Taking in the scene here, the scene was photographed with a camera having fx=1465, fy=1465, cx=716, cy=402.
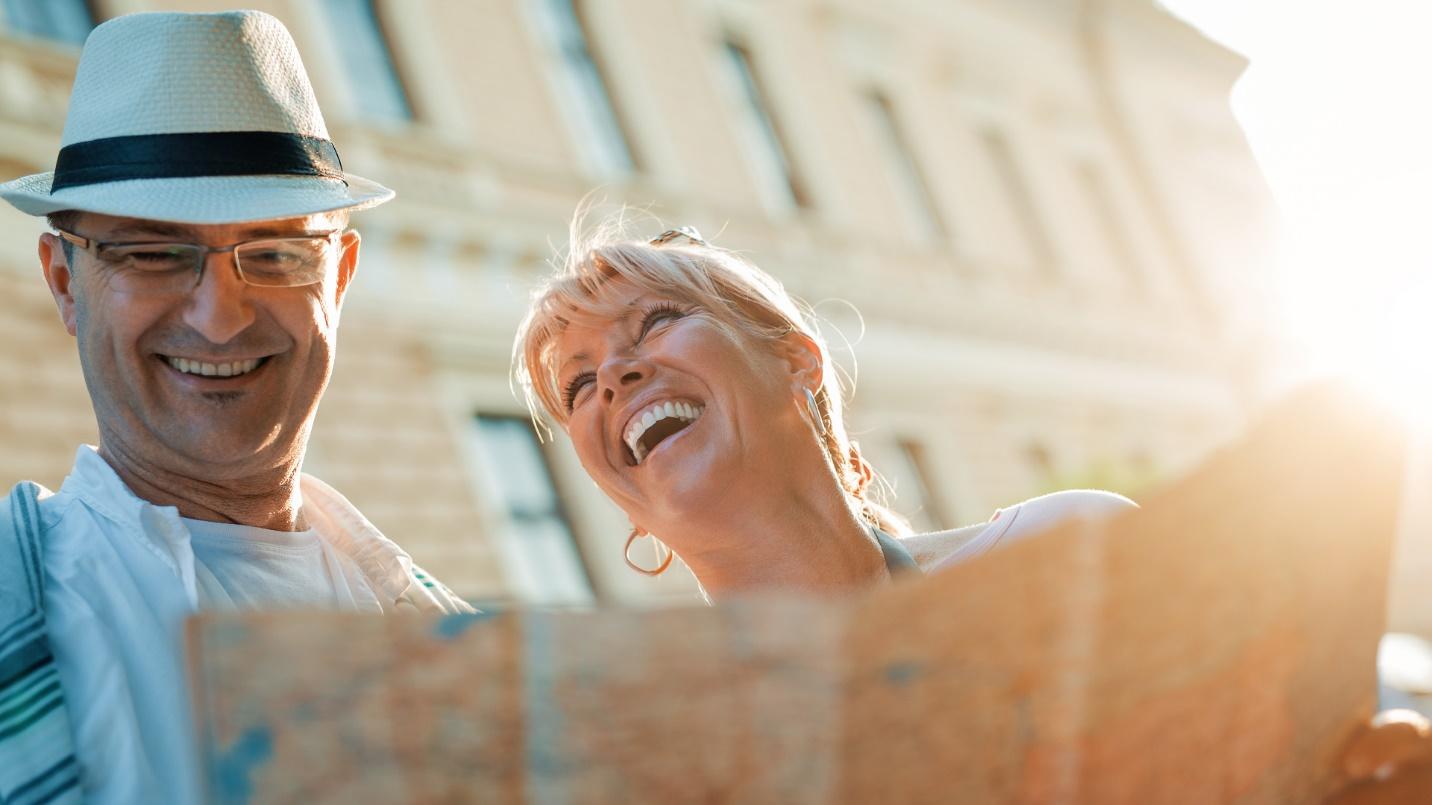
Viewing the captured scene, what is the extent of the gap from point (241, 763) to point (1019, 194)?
59.7 feet

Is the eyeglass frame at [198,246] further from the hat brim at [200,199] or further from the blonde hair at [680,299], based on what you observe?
the blonde hair at [680,299]

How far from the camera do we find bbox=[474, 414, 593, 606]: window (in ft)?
32.9

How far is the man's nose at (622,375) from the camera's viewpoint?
2.13 meters

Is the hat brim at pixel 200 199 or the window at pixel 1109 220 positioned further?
the window at pixel 1109 220

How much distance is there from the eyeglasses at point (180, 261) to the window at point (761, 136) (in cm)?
1233

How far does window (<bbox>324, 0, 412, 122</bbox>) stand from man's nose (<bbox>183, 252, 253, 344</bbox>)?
29.2ft

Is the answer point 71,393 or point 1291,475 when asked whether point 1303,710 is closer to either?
point 1291,475

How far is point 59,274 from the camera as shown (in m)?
1.82

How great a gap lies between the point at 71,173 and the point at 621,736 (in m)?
1.30

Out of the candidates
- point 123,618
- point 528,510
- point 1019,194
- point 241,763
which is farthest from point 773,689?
point 1019,194

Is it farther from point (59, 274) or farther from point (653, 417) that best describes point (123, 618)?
point (653, 417)

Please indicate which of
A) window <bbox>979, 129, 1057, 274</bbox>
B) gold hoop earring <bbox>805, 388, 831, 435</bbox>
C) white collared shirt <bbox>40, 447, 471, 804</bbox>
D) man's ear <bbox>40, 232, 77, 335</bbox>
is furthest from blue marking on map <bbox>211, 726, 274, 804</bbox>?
window <bbox>979, 129, 1057, 274</bbox>

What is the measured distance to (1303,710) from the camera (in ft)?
2.88

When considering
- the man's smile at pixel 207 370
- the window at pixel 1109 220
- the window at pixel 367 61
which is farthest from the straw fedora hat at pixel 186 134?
the window at pixel 1109 220
